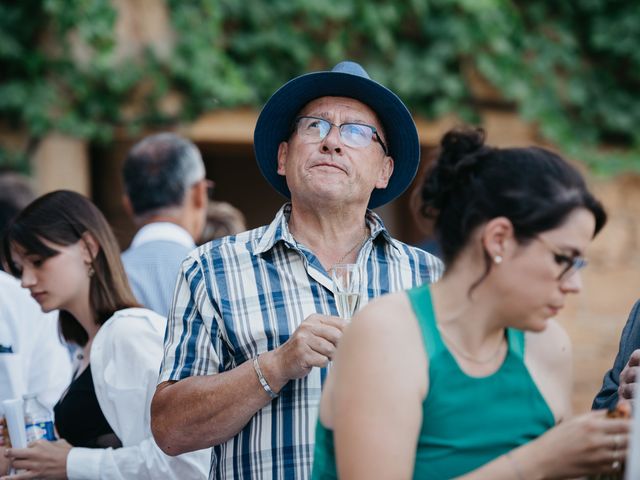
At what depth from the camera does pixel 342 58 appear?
6648 millimetres

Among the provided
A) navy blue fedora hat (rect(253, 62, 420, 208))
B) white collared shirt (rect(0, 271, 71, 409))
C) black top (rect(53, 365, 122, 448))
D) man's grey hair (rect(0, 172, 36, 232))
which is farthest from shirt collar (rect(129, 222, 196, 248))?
navy blue fedora hat (rect(253, 62, 420, 208))

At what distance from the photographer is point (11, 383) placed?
3.75 meters

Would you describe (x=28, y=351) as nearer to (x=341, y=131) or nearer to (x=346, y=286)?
(x=341, y=131)

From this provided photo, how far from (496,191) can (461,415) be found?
460mm

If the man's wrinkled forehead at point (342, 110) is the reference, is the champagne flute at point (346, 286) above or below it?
below

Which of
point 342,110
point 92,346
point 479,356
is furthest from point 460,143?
point 92,346

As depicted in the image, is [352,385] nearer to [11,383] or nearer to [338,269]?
[338,269]

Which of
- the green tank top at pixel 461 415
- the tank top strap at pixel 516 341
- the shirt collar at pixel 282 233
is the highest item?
the shirt collar at pixel 282 233

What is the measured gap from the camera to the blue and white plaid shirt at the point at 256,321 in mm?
2592

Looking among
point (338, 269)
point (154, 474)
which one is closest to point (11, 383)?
point (154, 474)

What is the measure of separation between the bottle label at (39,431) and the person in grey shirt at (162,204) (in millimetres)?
1116

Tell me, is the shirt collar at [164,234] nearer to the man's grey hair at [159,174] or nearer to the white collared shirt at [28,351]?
the man's grey hair at [159,174]

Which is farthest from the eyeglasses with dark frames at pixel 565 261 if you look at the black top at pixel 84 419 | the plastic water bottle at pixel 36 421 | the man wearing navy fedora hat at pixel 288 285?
the plastic water bottle at pixel 36 421

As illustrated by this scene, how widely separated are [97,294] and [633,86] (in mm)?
5495
